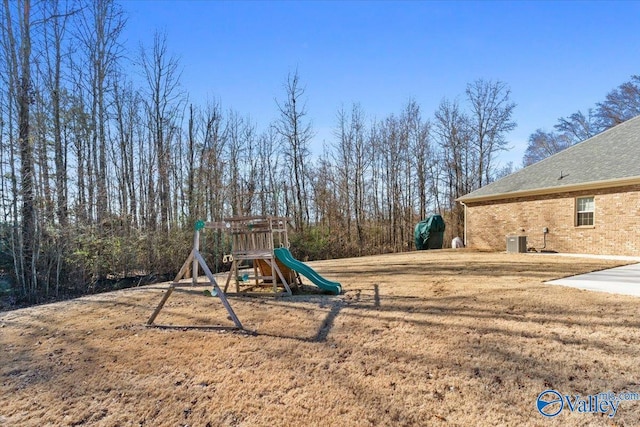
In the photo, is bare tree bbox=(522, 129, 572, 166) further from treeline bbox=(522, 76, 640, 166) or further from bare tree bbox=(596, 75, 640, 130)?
bare tree bbox=(596, 75, 640, 130)

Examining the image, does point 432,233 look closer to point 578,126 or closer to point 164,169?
point 164,169

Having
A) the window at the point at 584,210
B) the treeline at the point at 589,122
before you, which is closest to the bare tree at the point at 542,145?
the treeline at the point at 589,122

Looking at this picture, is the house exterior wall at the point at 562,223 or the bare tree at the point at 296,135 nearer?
the house exterior wall at the point at 562,223

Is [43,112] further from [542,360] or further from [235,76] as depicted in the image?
[542,360]

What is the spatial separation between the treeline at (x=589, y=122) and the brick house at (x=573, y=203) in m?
14.2

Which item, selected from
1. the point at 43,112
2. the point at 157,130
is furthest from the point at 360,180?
the point at 43,112

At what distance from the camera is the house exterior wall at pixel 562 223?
9.38 meters

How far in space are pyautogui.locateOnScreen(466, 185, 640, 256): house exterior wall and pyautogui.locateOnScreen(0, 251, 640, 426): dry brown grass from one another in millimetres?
6688

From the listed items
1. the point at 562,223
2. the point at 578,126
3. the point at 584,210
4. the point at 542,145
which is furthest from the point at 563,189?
the point at 542,145

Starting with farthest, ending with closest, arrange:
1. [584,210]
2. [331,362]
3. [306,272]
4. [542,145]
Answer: [542,145], [584,210], [306,272], [331,362]

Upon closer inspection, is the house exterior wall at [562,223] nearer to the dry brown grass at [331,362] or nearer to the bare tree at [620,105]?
the dry brown grass at [331,362]

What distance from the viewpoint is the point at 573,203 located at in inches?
419

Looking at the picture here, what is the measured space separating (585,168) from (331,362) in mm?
12572

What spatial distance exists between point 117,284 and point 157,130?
8.27 m
